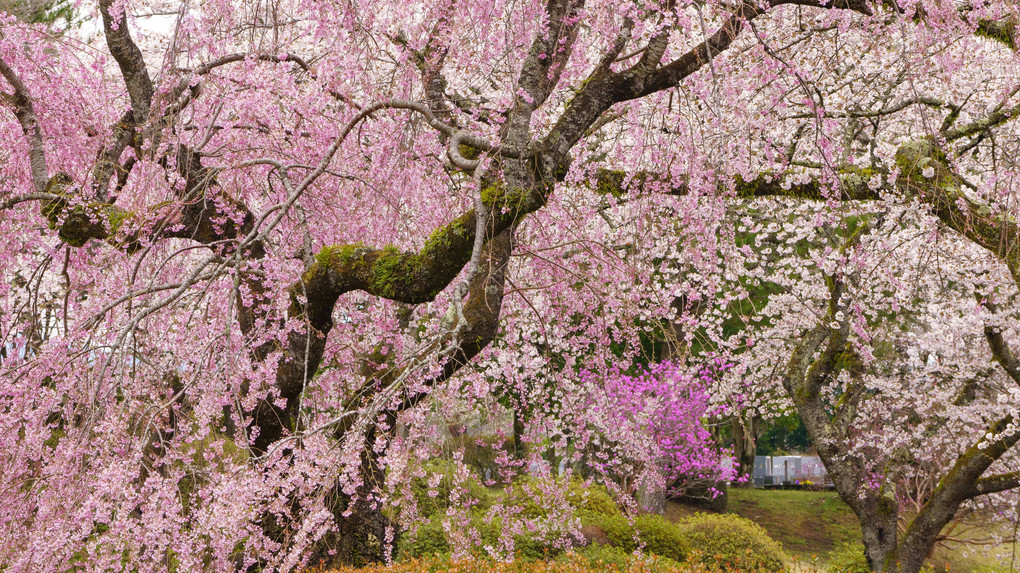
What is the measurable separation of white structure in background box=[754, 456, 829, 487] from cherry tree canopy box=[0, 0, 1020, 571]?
1778 centimetres

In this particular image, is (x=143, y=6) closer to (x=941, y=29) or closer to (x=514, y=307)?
(x=514, y=307)

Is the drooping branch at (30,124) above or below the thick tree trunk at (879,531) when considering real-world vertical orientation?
above

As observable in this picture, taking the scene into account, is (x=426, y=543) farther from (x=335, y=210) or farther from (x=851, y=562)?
(x=851, y=562)

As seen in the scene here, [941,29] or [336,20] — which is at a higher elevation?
[336,20]

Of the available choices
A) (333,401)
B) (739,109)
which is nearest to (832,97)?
(739,109)

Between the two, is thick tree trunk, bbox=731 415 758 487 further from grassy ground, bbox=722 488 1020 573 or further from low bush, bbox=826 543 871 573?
low bush, bbox=826 543 871 573

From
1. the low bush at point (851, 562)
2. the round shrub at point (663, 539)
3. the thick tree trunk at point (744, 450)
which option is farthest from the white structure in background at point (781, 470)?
the round shrub at point (663, 539)

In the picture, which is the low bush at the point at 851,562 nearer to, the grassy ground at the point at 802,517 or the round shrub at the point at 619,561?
the grassy ground at the point at 802,517

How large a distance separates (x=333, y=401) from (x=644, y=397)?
7.60m

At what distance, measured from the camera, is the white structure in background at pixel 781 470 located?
2421 cm

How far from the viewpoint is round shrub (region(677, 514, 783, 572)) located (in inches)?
396

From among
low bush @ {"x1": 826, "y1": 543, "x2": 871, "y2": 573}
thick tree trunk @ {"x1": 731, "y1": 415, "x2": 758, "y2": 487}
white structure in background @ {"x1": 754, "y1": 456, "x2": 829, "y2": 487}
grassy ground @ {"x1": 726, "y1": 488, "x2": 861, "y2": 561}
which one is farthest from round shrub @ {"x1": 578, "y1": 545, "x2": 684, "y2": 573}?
white structure in background @ {"x1": 754, "y1": 456, "x2": 829, "y2": 487}

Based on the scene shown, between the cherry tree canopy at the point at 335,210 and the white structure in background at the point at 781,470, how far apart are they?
17784 millimetres

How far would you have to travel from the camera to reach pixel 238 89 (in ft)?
17.9
